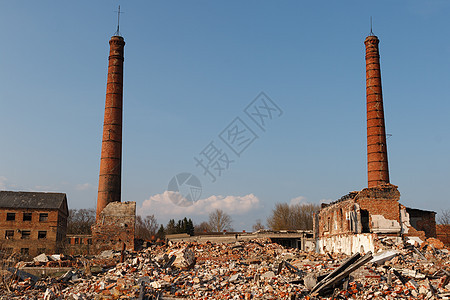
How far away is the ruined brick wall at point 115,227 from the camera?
24.2m

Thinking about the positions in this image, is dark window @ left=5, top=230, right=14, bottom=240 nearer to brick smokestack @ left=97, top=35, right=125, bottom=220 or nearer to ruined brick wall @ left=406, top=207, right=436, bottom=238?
brick smokestack @ left=97, top=35, right=125, bottom=220

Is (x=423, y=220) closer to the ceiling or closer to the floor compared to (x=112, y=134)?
closer to the floor

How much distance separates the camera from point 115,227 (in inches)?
965

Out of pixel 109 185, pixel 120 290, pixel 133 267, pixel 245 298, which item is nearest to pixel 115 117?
pixel 109 185

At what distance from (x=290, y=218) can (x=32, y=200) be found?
2985 cm

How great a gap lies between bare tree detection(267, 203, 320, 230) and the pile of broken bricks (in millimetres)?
29518

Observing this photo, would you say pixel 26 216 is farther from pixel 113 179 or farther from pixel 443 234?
pixel 443 234

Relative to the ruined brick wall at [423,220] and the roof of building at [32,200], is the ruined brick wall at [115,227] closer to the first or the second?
the roof of building at [32,200]

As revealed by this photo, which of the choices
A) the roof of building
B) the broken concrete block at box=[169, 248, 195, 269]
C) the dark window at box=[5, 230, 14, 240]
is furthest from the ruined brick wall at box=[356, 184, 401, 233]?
the dark window at box=[5, 230, 14, 240]

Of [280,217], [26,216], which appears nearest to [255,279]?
[26,216]

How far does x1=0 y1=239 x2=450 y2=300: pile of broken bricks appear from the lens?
13.3 metres

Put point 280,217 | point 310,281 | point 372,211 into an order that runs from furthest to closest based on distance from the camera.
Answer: point 280,217 → point 372,211 → point 310,281

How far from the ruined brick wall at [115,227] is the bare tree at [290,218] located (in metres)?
26.7

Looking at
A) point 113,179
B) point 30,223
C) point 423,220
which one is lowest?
point 30,223
